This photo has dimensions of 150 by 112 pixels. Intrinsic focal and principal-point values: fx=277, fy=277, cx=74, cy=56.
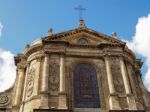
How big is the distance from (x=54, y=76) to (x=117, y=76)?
5.14 metres

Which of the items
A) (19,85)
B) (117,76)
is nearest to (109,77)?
(117,76)

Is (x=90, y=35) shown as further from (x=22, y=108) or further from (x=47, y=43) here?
(x=22, y=108)

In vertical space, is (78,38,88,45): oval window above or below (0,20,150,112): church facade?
above

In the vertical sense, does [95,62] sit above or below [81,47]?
below

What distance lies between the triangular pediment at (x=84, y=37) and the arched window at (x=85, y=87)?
2.67 meters

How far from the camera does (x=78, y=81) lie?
2225 centimetres

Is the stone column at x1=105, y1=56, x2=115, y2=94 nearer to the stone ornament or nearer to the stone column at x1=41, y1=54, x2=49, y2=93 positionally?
the stone column at x1=41, y1=54, x2=49, y2=93

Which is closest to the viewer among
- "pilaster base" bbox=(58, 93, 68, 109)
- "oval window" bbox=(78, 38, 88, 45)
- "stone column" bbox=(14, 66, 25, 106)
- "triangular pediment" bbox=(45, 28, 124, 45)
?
"pilaster base" bbox=(58, 93, 68, 109)

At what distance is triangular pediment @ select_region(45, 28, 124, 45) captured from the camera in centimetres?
2467

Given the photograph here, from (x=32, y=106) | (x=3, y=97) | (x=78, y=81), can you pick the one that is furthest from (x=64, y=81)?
(x=3, y=97)

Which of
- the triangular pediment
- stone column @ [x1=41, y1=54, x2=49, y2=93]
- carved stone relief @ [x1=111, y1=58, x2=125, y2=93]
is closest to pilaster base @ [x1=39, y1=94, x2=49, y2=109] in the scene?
stone column @ [x1=41, y1=54, x2=49, y2=93]

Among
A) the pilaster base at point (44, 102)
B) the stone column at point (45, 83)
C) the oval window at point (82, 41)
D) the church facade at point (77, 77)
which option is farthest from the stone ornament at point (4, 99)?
the oval window at point (82, 41)

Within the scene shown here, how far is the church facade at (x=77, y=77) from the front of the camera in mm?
20531

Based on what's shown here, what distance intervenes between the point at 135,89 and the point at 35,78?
27.5 feet
